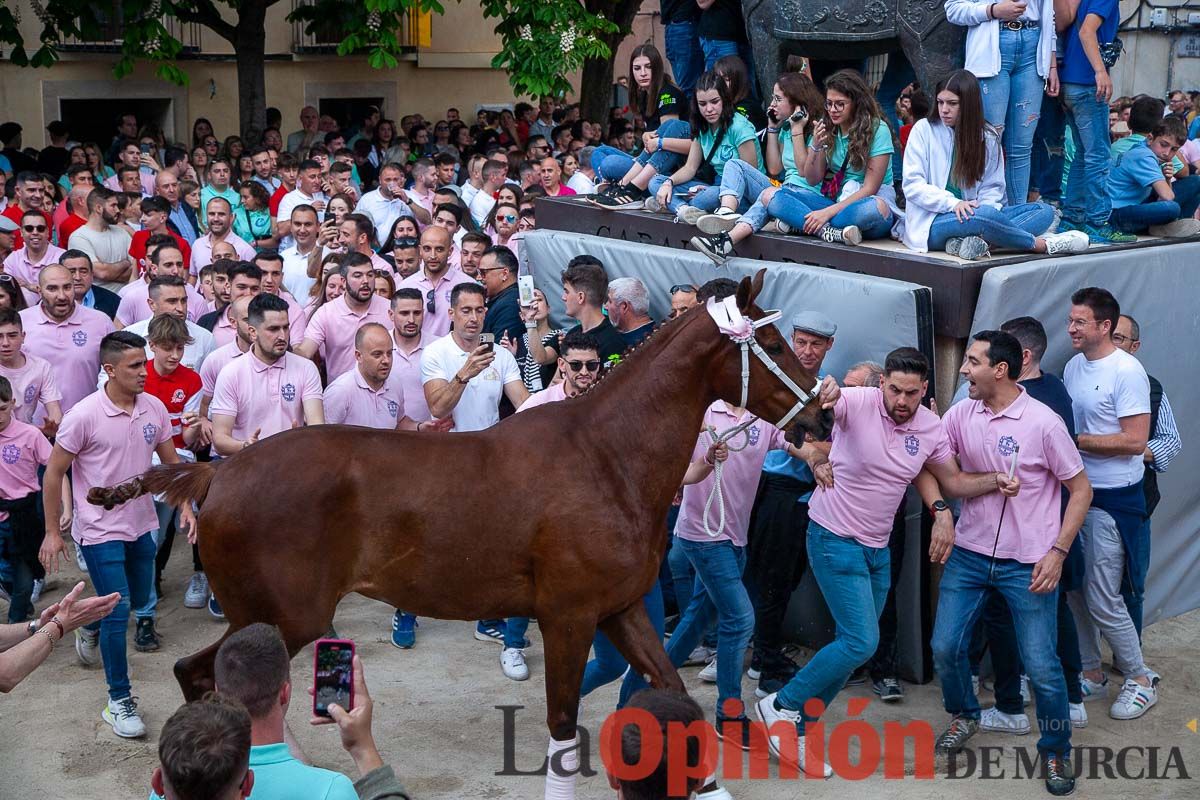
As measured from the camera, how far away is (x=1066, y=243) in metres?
7.34

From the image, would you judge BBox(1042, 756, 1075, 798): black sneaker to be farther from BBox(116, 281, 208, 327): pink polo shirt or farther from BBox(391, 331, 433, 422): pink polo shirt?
BBox(116, 281, 208, 327): pink polo shirt

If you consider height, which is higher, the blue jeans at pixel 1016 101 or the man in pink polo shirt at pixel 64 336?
the blue jeans at pixel 1016 101

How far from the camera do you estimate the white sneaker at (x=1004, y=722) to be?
648 centimetres

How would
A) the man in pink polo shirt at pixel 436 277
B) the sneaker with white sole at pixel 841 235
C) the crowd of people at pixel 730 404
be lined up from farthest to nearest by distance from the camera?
the man in pink polo shirt at pixel 436 277, the sneaker with white sole at pixel 841 235, the crowd of people at pixel 730 404

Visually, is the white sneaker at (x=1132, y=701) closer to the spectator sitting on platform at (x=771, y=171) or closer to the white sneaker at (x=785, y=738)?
→ the white sneaker at (x=785, y=738)

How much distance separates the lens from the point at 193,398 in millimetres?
7809

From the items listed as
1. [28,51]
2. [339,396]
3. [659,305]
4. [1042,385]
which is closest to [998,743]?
[1042,385]

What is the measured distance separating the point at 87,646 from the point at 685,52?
601 centimetres

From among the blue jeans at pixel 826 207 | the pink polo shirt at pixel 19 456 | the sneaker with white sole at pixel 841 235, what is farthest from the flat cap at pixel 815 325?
the pink polo shirt at pixel 19 456

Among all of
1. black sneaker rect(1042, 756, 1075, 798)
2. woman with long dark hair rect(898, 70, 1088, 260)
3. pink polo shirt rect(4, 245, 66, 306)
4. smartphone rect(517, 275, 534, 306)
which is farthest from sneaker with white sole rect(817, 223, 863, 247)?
pink polo shirt rect(4, 245, 66, 306)

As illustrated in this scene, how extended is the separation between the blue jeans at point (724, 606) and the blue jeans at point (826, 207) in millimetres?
2371

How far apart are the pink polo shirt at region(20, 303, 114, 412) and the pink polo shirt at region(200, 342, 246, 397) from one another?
3.23 feet

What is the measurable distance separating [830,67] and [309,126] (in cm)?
1068

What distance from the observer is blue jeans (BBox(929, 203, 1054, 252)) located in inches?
284
